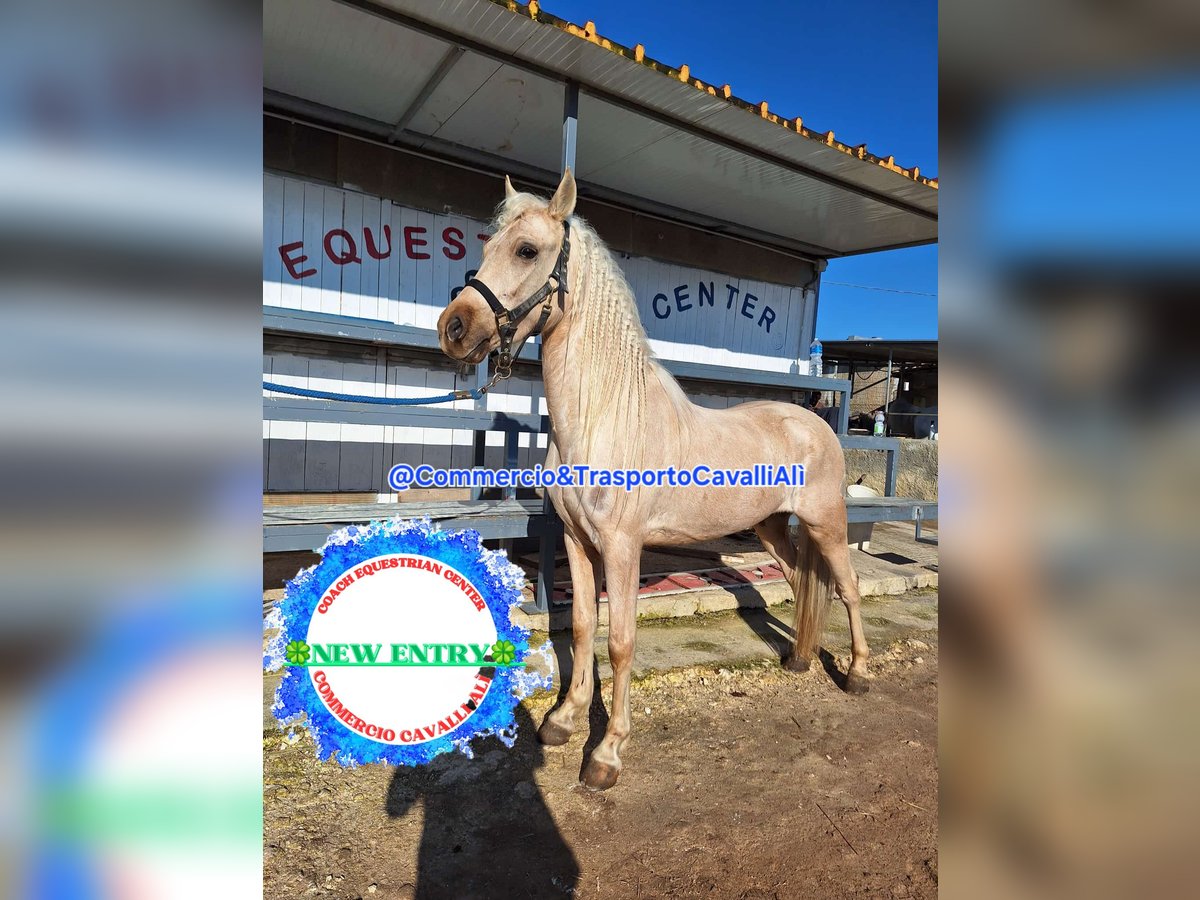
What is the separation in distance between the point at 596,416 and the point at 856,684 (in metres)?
2.05

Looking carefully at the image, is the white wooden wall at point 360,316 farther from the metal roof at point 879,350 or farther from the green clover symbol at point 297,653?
the metal roof at point 879,350

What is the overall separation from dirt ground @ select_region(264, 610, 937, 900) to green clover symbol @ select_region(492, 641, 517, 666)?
21.6 inches

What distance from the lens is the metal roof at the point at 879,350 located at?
42.6 feet

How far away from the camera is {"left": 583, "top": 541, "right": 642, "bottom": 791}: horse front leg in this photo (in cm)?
216

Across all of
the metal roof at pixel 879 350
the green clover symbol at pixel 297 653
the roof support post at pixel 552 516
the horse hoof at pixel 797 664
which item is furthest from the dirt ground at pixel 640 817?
the metal roof at pixel 879 350

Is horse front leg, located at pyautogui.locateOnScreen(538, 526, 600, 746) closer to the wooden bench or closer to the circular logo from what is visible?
the circular logo

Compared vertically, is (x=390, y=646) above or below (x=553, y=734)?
above

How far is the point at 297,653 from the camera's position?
1.67 m

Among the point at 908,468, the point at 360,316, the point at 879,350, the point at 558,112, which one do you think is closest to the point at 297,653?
the point at 360,316

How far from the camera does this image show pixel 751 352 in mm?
6301

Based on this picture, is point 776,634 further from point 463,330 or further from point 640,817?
point 463,330
